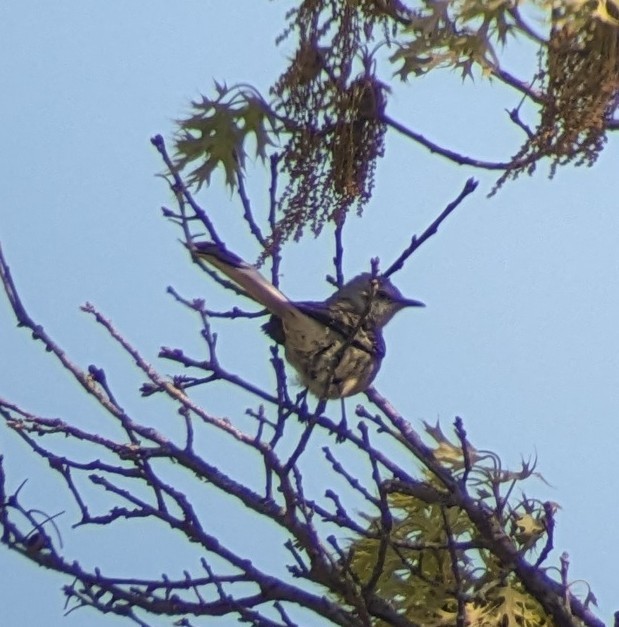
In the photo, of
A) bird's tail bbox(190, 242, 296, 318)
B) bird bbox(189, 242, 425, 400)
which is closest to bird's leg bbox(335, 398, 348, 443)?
bird bbox(189, 242, 425, 400)

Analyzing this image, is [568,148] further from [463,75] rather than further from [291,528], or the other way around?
[291,528]

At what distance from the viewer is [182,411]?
11.8 ft

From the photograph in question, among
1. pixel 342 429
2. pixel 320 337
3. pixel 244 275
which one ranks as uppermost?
pixel 320 337

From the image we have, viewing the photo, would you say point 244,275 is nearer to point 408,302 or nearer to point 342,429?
point 342,429

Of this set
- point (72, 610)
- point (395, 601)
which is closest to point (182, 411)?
point (72, 610)

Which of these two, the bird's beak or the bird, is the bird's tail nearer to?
the bird

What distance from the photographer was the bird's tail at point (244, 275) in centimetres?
389

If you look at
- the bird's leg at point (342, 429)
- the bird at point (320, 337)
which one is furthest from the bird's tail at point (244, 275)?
the bird's leg at point (342, 429)

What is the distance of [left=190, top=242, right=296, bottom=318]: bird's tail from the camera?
3.89m

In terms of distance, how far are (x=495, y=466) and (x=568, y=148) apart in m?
1.08

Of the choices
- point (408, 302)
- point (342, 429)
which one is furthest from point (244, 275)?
point (408, 302)

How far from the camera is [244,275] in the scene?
3.99 meters

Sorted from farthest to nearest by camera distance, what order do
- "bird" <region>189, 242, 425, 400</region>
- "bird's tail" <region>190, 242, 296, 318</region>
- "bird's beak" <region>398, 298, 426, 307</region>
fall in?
"bird's beak" <region>398, 298, 426, 307</region> → "bird" <region>189, 242, 425, 400</region> → "bird's tail" <region>190, 242, 296, 318</region>

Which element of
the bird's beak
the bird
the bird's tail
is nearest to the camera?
the bird's tail
